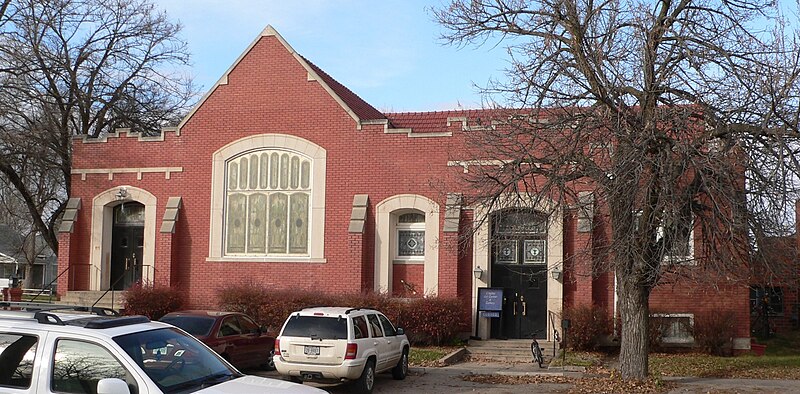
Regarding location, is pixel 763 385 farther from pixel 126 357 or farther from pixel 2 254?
pixel 2 254

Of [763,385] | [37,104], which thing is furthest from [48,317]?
[37,104]

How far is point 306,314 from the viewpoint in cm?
1494

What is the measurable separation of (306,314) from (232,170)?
448 inches

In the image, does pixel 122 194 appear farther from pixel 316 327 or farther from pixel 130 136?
pixel 316 327

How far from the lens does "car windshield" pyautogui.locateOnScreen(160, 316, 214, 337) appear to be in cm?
1561

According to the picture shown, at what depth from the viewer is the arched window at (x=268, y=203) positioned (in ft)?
81.1

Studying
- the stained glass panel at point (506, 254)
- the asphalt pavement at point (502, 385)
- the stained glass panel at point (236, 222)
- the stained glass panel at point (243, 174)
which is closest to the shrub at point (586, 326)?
the stained glass panel at point (506, 254)

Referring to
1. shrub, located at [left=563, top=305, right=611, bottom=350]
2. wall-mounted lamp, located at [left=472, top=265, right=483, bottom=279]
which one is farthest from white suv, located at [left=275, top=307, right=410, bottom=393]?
wall-mounted lamp, located at [left=472, top=265, right=483, bottom=279]

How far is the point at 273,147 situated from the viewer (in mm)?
24969

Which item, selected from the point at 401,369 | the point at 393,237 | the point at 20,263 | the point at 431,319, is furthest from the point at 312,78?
the point at 20,263

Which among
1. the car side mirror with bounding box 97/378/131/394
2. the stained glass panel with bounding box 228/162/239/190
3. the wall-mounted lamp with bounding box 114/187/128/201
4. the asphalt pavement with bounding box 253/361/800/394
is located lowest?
the asphalt pavement with bounding box 253/361/800/394

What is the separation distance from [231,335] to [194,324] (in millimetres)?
752

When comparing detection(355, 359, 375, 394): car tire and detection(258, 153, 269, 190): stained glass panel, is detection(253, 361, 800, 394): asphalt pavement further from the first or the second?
detection(258, 153, 269, 190): stained glass panel

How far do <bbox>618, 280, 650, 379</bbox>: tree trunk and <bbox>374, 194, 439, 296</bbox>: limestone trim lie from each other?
26.1 feet
